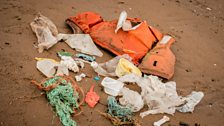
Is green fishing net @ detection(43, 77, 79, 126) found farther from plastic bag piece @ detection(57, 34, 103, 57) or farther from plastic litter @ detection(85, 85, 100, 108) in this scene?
plastic bag piece @ detection(57, 34, 103, 57)

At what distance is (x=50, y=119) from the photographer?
2748 millimetres

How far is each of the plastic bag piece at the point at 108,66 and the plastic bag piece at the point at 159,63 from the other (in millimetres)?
227

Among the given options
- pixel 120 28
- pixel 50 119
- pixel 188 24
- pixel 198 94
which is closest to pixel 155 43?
pixel 120 28

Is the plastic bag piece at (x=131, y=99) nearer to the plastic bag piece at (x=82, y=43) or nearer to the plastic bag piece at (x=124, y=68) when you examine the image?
the plastic bag piece at (x=124, y=68)

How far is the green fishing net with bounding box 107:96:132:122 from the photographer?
2971 millimetres

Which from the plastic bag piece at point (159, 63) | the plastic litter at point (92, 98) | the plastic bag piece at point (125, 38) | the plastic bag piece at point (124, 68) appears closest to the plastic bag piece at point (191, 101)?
the plastic bag piece at point (159, 63)

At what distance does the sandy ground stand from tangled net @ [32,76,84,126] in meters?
0.07

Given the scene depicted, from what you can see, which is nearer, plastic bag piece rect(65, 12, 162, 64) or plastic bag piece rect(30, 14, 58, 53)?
plastic bag piece rect(30, 14, 58, 53)

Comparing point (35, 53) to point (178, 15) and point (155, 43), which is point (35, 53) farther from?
point (178, 15)

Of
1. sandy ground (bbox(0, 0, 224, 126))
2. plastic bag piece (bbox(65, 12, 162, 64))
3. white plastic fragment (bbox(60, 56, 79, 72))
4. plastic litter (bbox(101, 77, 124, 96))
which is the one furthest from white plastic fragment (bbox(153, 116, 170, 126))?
white plastic fragment (bbox(60, 56, 79, 72))

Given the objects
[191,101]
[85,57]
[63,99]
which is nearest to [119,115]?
[63,99]

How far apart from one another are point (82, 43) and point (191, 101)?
1587mm

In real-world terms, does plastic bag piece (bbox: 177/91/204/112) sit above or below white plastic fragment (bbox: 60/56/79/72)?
below

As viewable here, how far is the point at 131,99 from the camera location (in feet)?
10.2
